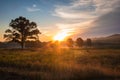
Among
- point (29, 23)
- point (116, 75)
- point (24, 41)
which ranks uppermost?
point (29, 23)

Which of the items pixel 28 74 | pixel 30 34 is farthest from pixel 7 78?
pixel 30 34

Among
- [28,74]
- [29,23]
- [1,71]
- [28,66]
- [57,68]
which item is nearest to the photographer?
[28,74]

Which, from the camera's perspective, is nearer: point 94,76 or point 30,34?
point 94,76

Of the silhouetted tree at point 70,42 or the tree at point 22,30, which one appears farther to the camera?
the silhouetted tree at point 70,42

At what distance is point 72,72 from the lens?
1461cm

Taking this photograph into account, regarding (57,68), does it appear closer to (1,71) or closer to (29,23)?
(1,71)

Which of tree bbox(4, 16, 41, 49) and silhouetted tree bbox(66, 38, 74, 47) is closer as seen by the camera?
tree bbox(4, 16, 41, 49)

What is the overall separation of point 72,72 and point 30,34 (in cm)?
4098

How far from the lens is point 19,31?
5459 centimetres

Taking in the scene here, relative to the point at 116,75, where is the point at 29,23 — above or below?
above

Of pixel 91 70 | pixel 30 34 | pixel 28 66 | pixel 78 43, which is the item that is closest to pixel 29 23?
pixel 30 34

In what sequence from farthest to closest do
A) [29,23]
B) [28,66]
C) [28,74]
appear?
1. [29,23]
2. [28,66]
3. [28,74]

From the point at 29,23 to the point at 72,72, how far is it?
41.1 metres

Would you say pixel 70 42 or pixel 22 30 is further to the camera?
pixel 70 42
